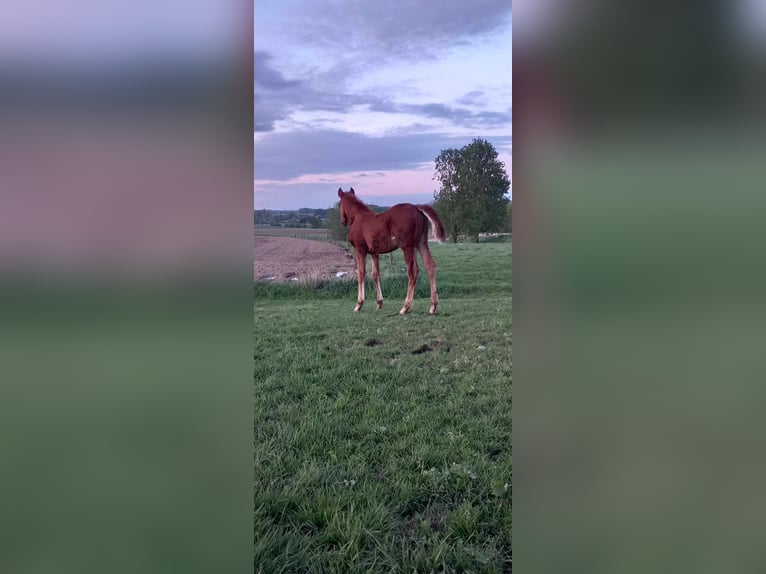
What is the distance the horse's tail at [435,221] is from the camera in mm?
6668

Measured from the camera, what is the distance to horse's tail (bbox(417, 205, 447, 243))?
6.67 metres

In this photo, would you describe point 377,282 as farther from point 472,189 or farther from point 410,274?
point 472,189

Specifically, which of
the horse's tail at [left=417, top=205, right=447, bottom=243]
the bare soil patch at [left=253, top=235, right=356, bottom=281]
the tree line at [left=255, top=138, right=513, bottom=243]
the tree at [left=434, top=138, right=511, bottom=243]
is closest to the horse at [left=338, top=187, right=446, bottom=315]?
the horse's tail at [left=417, top=205, right=447, bottom=243]

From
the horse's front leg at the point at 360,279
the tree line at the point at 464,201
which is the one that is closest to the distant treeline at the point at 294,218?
the tree line at the point at 464,201

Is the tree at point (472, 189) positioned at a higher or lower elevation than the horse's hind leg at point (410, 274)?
higher

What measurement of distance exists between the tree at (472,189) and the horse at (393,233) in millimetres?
961

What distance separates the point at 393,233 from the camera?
6922 millimetres

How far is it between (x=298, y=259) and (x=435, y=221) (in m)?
2.87

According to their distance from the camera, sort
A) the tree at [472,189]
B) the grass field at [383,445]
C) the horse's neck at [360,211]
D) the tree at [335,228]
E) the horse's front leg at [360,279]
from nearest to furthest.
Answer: the grass field at [383,445], the horse's front leg at [360,279], the horse's neck at [360,211], the tree at [472,189], the tree at [335,228]

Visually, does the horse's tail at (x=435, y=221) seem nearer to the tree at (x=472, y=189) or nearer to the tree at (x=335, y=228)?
the tree at (x=472, y=189)

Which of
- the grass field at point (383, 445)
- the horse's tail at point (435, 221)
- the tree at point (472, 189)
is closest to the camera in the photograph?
the grass field at point (383, 445)

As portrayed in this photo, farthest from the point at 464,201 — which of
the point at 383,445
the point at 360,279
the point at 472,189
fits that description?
the point at 383,445
